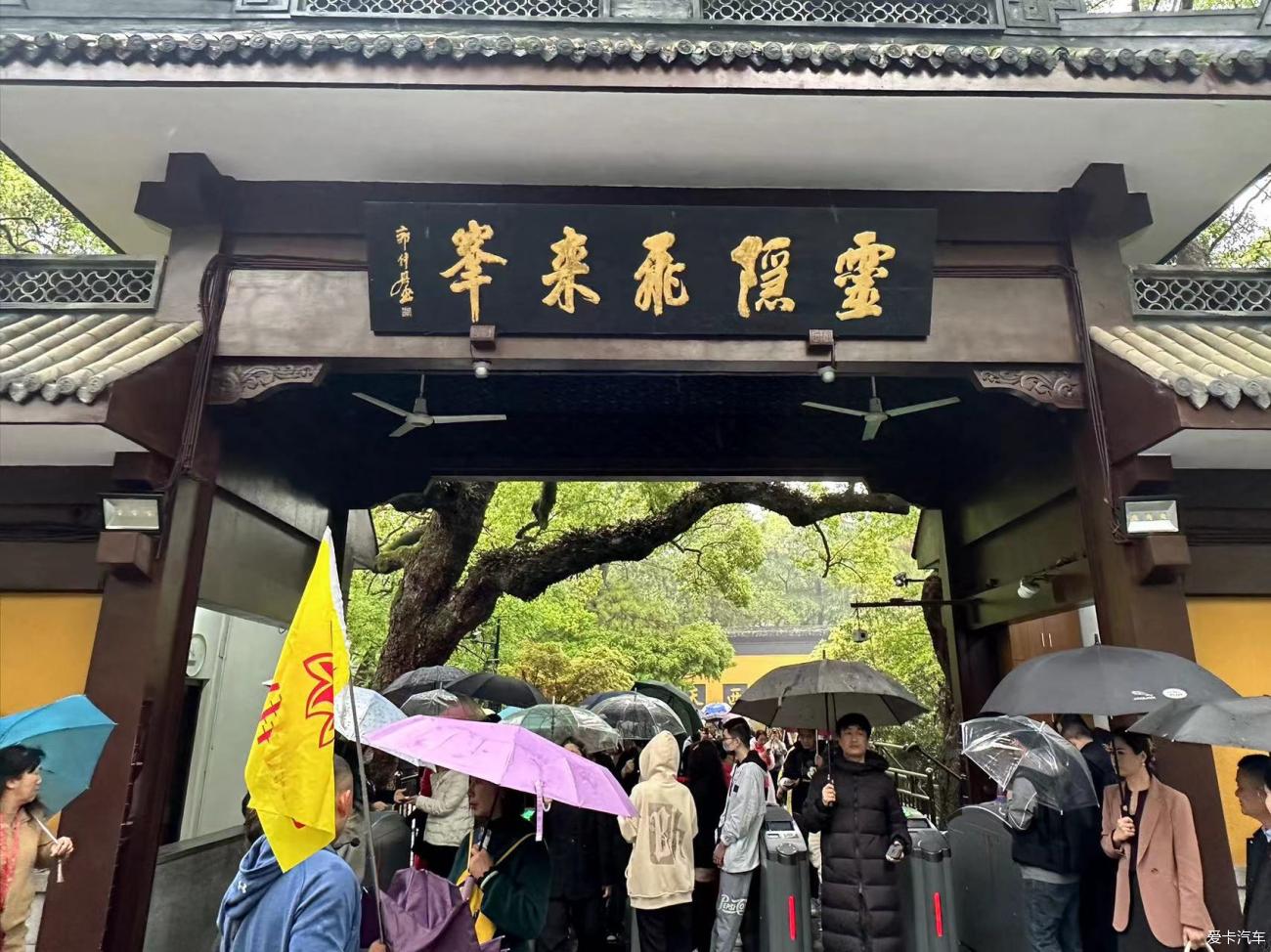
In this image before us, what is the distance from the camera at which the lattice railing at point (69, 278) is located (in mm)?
5594

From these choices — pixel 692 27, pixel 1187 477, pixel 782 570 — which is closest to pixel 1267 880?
pixel 1187 477

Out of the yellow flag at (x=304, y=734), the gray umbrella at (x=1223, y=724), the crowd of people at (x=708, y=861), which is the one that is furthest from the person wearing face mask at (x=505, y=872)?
the gray umbrella at (x=1223, y=724)

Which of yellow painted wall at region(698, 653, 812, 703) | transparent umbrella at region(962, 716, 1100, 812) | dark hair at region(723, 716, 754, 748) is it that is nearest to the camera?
transparent umbrella at region(962, 716, 1100, 812)

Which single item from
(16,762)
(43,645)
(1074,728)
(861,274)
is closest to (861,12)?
(861,274)

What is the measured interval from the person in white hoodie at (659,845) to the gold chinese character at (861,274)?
10.4 feet

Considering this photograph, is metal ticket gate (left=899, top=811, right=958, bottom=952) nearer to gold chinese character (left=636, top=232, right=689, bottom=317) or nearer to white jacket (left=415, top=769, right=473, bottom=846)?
white jacket (left=415, top=769, right=473, bottom=846)

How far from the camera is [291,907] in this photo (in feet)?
7.66

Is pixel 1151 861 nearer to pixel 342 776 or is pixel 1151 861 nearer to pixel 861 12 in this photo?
pixel 342 776

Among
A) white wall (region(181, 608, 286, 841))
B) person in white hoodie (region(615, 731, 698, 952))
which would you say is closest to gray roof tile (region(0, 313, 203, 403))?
white wall (region(181, 608, 286, 841))

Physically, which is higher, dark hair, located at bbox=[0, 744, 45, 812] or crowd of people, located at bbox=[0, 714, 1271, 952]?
dark hair, located at bbox=[0, 744, 45, 812]

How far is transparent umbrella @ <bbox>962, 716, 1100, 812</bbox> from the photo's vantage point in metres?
4.28

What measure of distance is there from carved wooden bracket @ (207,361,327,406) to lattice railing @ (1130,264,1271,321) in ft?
19.0

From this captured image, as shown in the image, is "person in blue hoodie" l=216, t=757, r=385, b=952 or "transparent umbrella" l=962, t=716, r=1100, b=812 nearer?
"person in blue hoodie" l=216, t=757, r=385, b=952

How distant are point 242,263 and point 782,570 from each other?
55.5 meters
